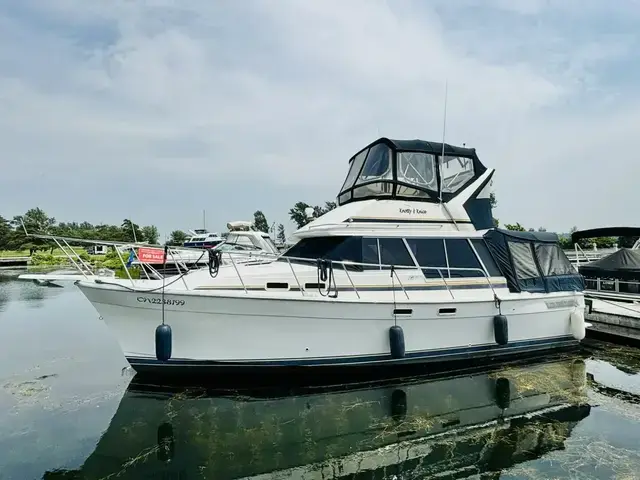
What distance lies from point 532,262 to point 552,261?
640 millimetres

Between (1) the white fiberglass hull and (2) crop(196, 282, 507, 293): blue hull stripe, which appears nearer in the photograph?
(1) the white fiberglass hull

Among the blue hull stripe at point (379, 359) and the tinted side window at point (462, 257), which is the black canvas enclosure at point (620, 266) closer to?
the blue hull stripe at point (379, 359)

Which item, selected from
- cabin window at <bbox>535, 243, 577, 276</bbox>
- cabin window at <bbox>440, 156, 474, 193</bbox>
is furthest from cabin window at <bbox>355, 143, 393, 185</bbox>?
cabin window at <bbox>535, 243, 577, 276</bbox>

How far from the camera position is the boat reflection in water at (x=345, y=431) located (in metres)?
4.91

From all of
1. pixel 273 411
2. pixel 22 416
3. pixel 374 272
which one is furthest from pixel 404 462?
pixel 22 416

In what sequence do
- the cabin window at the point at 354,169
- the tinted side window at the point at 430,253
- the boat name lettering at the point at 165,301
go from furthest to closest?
the cabin window at the point at 354,169, the tinted side window at the point at 430,253, the boat name lettering at the point at 165,301

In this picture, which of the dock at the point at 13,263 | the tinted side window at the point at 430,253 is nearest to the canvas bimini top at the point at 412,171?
the tinted side window at the point at 430,253

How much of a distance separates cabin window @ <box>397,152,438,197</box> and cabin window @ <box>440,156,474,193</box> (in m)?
0.23

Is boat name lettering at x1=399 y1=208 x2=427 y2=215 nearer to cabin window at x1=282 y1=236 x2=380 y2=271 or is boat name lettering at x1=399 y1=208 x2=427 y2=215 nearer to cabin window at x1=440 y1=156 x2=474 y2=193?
cabin window at x1=440 y1=156 x2=474 y2=193

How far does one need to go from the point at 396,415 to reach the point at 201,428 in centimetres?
270

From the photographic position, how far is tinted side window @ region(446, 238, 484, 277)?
8.14 m

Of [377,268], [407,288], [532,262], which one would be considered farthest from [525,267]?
[377,268]

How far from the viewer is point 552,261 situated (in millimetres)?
9242

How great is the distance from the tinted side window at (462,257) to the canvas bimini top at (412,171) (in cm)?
92
